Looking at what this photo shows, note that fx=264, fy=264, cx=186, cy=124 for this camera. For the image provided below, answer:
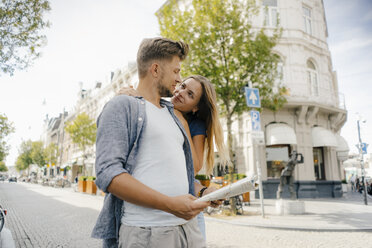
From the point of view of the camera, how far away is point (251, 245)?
5.51 metres

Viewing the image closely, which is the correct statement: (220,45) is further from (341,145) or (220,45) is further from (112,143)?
(341,145)

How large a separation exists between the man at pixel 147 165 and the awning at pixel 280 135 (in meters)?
15.3

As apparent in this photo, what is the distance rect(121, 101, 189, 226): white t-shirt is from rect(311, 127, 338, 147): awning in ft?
58.1

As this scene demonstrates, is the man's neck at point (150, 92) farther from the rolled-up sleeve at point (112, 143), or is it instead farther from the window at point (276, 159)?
the window at point (276, 159)

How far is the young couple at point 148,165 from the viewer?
110 centimetres

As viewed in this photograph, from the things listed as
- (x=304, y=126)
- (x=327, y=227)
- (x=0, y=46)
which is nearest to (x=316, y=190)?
(x=304, y=126)

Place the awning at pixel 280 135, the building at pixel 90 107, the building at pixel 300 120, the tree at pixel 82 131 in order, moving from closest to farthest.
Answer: the awning at pixel 280 135
the building at pixel 300 120
the tree at pixel 82 131
the building at pixel 90 107

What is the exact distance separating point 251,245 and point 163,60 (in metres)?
5.22

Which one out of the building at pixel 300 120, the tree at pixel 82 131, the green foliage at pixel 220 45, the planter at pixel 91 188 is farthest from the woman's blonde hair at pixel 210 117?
the tree at pixel 82 131

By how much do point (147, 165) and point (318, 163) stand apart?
1894cm

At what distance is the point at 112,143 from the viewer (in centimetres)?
115

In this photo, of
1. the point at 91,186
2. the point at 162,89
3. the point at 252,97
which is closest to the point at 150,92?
the point at 162,89

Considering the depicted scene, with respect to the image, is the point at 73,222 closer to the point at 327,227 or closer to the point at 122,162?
the point at 327,227

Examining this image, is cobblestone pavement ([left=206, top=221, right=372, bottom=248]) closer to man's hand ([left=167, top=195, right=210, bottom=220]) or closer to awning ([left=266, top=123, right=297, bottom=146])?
man's hand ([left=167, top=195, right=210, bottom=220])
